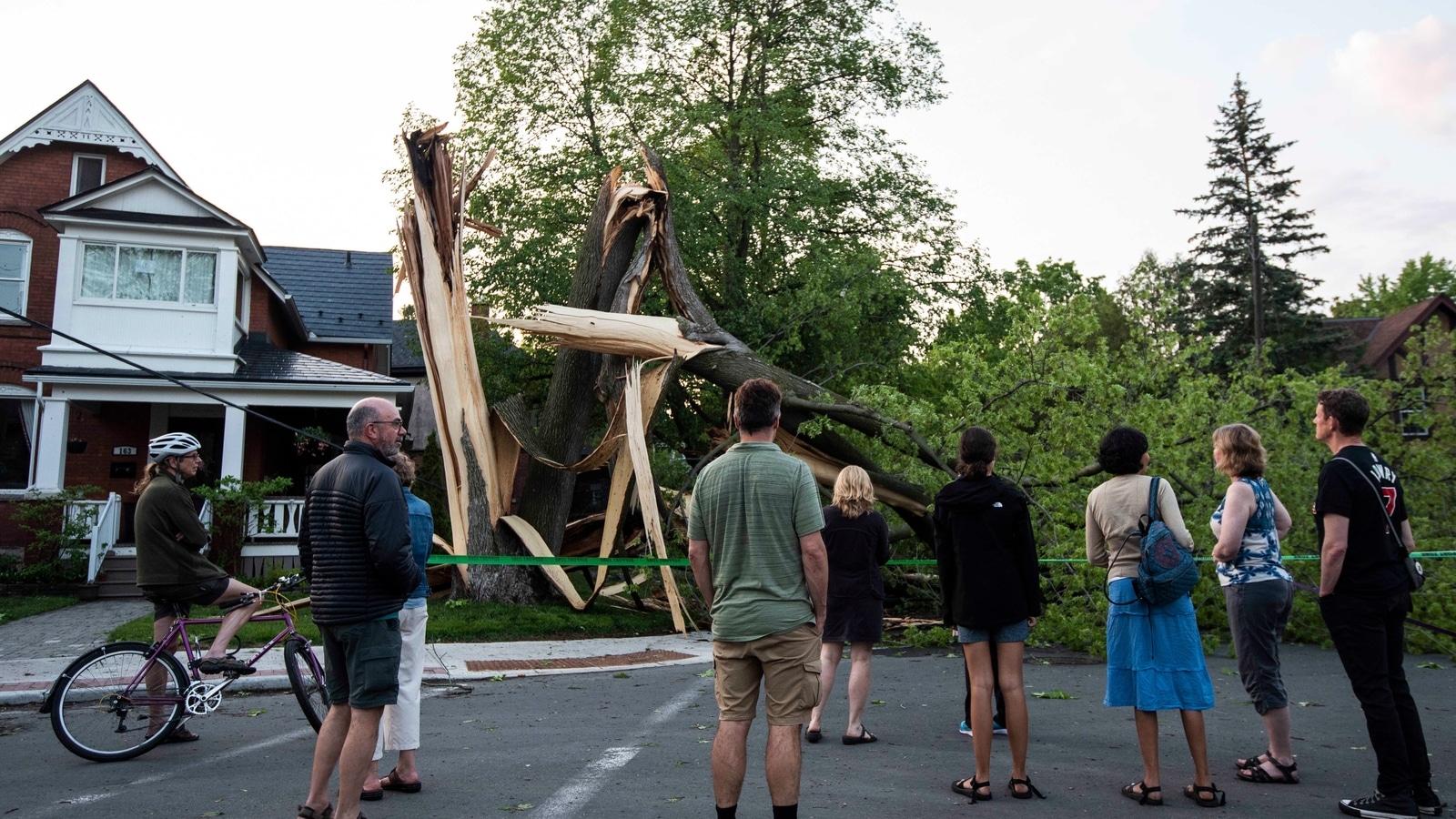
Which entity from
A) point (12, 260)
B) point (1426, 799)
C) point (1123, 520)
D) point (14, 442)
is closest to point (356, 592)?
point (1123, 520)

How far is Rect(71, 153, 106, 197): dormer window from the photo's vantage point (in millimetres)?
20547

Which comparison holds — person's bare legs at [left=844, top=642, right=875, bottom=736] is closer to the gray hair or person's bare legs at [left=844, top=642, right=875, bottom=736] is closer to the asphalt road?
the asphalt road

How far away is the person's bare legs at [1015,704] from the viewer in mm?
4840

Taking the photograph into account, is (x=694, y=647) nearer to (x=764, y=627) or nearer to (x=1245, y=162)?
(x=764, y=627)

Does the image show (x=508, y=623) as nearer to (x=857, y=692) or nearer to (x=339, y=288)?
(x=857, y=692)

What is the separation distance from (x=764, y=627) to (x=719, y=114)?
1849cm

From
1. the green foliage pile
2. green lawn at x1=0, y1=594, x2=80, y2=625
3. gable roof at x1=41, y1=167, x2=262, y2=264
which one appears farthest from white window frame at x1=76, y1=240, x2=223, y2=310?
the green foliage pile

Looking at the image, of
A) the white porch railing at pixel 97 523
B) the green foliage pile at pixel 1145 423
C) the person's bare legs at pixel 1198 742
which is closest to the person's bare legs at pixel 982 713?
the person's bare legs at pixel 1198 742

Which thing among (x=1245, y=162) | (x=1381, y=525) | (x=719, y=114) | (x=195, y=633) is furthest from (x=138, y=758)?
(x=1245, y=162)

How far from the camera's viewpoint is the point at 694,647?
1110cm

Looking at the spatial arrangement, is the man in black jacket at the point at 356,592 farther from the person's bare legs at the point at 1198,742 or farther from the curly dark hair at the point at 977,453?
the person's bare legs at the point at 1198,742

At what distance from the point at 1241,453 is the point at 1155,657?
3.69 feet

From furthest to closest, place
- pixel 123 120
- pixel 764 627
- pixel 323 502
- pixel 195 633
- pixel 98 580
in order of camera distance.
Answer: pixel 123 120 → pixel 98 580 → pixel 195 633 → pixel 323 502 → pixel 764 627

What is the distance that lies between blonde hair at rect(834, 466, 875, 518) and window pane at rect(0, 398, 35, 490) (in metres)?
18.9
